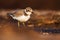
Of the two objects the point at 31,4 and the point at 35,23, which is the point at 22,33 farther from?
the point at 31,4

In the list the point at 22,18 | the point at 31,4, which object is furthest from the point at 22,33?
the point at 31,4

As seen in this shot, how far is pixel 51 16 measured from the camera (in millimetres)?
1757

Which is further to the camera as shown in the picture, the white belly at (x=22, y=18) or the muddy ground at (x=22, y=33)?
the white belly at (x=22, y=18)

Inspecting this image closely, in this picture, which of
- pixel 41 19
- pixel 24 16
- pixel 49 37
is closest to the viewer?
pixel 49 37

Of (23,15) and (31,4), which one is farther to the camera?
(31,4)

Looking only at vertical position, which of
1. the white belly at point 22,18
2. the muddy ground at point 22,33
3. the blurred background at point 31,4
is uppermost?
the blurred background at point 31,4

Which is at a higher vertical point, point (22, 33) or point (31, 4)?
point (31, 4)

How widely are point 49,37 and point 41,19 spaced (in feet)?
0.96

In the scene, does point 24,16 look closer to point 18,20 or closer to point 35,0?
point 18,20

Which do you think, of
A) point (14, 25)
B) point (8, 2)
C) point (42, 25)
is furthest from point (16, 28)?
point (8, 2)

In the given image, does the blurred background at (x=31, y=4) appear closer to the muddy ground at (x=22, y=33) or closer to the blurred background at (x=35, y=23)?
the blurred background at (x=35, y=23)

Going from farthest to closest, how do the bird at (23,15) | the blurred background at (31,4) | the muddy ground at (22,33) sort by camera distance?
the blurred background at (31,4), the bird at (23,15), the muddy ground at (22,33)

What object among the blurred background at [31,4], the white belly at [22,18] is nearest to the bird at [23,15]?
the white belly at [22,18]

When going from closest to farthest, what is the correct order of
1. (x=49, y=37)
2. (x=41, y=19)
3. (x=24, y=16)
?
(x=49, y=37)
(x=24, y=16)
(x=41, y=19)
